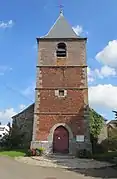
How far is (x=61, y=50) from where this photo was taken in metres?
25.5

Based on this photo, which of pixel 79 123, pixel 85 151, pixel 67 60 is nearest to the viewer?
pixel 85 151

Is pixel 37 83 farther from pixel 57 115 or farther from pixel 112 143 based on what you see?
pixel 112 143

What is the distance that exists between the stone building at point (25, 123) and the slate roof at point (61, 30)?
7.80 meters

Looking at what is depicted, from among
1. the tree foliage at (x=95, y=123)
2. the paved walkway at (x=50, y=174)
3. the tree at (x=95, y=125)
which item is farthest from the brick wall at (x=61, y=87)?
the paved walkway at (x=50, y=174)

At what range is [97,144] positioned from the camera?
25.4 meters

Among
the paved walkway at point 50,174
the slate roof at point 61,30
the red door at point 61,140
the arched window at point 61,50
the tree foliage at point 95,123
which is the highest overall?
the slate roof at point 61,30

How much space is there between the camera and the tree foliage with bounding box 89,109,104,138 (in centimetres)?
2601

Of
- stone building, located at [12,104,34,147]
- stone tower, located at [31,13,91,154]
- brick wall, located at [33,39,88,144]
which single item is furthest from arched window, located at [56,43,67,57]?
stone building, located at [12,104,34,147]

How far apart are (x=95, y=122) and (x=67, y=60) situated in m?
6.67

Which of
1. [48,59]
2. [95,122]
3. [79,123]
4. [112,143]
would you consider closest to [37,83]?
[48,59]

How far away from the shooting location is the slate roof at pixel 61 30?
26241 millimetres

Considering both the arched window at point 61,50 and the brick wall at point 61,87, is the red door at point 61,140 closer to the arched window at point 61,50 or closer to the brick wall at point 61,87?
the brick wall at point 61,87

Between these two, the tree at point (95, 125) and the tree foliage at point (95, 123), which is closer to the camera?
the tree at point (95, 125)

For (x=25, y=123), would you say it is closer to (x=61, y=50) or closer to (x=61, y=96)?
(x=61, y=96)
